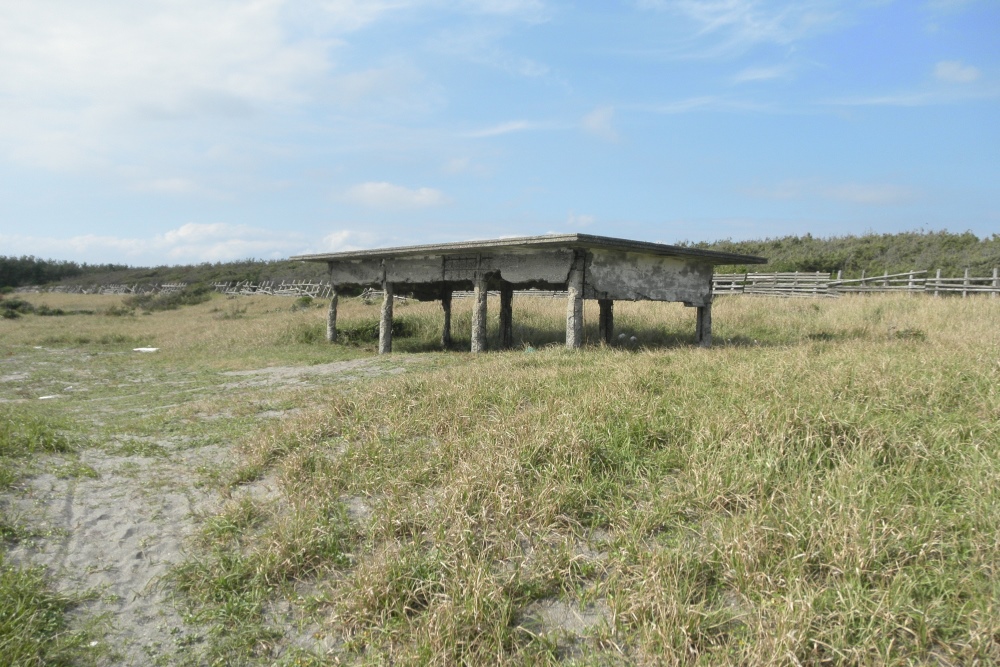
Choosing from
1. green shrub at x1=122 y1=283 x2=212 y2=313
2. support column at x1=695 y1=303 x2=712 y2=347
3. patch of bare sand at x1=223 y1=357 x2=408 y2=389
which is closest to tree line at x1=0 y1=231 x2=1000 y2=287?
green shrub at x1=122 y1=283 x2=212 y2=313

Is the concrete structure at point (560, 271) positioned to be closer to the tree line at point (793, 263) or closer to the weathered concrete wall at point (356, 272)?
the weathered concrete wall at point (356, 272)

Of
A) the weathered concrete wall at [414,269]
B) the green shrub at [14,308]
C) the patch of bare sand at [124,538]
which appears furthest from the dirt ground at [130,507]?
the green shrub at [14,308]

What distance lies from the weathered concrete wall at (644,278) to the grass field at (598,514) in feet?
11.1

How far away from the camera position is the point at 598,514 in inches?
180

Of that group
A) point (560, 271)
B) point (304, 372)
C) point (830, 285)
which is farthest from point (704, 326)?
point (830, 285)

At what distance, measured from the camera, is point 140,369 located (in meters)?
14.1

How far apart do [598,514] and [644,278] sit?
26.8 ft

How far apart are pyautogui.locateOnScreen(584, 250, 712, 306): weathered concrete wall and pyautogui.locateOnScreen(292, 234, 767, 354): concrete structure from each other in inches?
0.7

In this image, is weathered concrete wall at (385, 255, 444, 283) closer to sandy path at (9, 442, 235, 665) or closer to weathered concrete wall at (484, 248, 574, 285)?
weathered concrete wall at (484, 248, 574, 285)

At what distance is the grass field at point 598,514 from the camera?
11.4ft

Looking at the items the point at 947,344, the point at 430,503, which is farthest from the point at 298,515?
the point at 947,344

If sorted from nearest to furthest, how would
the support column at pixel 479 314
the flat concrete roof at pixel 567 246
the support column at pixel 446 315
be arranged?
the flat concrete roof at pixel 567 246 → the support column at pixel 479 314 → the support column at pixel 446 315

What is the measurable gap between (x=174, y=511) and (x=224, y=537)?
796mm

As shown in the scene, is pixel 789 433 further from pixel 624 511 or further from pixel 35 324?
pixel 35 324
